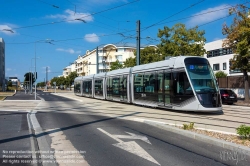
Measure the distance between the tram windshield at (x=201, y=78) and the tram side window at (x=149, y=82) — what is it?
359 cm

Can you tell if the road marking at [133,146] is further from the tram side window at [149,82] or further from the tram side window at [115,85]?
the tram side window at [115,85]

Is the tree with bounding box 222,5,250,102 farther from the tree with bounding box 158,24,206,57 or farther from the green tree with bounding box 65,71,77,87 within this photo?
the green tree with bounding box 65,71,77,87

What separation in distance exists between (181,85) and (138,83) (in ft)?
19.7

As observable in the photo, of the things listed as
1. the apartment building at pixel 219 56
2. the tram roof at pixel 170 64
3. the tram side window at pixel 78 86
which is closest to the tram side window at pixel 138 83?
the tram roof at pixel 170 64

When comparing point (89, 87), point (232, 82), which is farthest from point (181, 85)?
point (232, 82)

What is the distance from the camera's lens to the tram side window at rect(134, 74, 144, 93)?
20.4 m

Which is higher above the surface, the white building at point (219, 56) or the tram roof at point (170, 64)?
the white building at point (219, 56)

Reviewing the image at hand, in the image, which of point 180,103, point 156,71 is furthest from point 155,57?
point 180,103

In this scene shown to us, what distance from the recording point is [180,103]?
51.2ft

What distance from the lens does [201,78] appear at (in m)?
15.1

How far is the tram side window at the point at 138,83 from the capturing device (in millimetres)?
20391

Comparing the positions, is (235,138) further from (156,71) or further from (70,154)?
(156,71)

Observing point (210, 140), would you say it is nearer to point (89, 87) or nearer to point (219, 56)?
point (89, 87)

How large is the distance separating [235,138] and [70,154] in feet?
15.0
